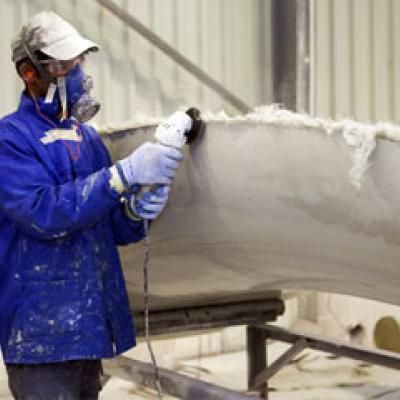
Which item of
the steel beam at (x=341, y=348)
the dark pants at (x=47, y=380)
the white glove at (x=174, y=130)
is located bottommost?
the steel beam at (x=341, y=348)

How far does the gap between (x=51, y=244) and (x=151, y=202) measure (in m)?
0.19

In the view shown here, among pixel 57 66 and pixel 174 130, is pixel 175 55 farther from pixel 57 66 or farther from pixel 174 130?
pixel 174 130

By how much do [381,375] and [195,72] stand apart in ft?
4.81

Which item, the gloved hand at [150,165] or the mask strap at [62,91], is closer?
the gloved hand at [150,165]

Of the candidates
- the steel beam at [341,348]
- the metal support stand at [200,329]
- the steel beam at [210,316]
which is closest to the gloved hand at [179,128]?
the metal support stand at [200,329]

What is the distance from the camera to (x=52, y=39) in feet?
4.52

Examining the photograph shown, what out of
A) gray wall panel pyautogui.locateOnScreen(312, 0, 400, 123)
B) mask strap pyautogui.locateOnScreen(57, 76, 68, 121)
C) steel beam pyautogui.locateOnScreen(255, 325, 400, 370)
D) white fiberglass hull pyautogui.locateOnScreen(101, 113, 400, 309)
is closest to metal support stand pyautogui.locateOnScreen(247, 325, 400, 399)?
steel beam pyautogui.locateOnScreen(255, 325, 400, 370)

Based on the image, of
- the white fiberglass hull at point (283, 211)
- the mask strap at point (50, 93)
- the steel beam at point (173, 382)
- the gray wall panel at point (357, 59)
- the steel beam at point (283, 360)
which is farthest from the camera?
the gray wall panel at point (357, 59)

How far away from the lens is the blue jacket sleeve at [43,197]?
51.0 inches

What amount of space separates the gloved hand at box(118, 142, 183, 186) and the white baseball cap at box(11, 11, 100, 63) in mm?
224

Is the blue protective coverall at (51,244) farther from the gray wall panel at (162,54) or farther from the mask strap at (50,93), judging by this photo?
the gray wall panel at (162,54)

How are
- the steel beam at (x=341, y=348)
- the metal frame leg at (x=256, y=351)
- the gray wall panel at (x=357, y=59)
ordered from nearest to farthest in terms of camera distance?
the steel beam at (x=341, y=348)
the metal frame leg at (x=256, y=351)
the gray wall panel at (x=357, y=59)

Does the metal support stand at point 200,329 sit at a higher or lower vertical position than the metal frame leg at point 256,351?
higher

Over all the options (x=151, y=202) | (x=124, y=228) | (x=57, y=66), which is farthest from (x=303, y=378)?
(x=57, y=66)
